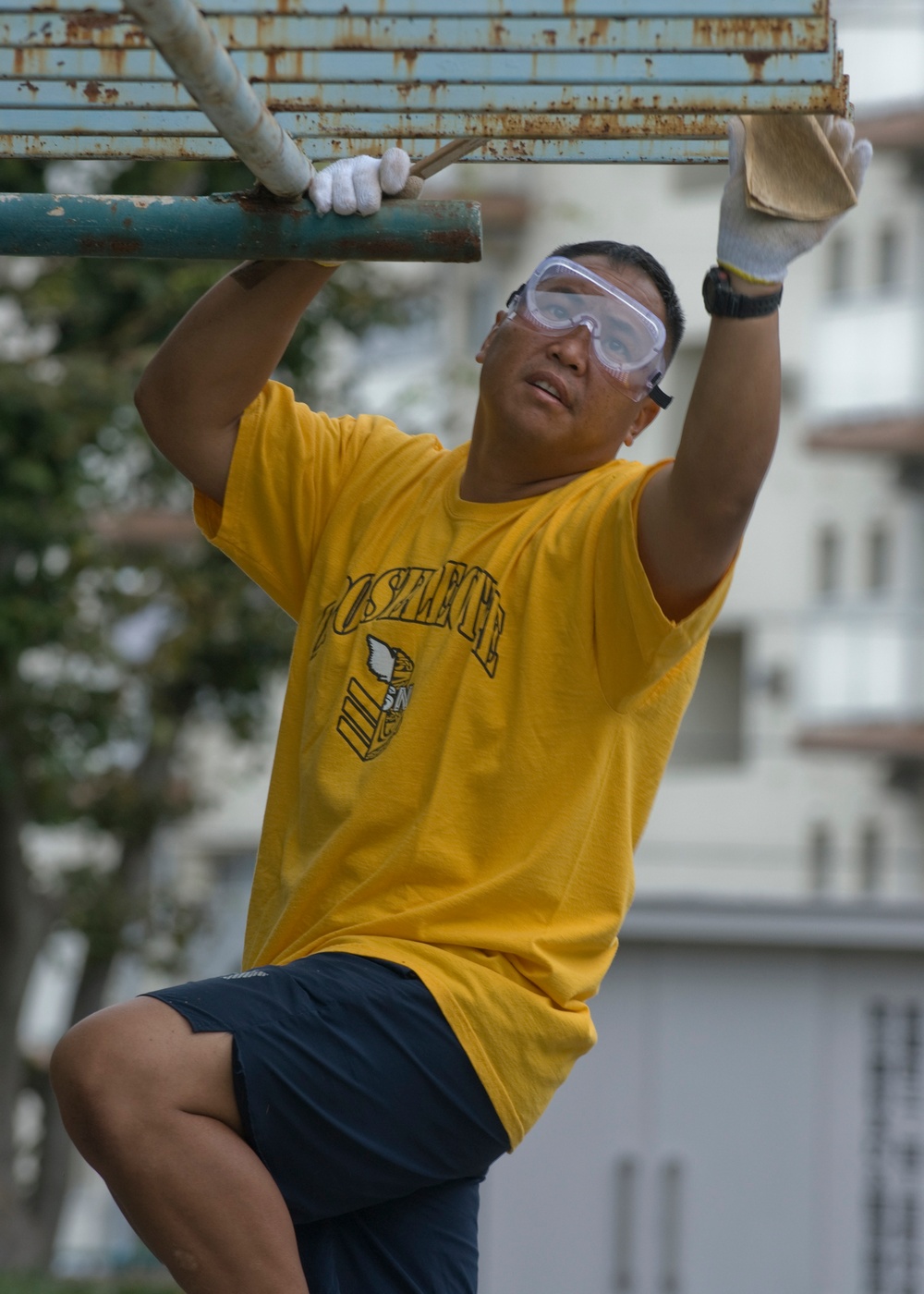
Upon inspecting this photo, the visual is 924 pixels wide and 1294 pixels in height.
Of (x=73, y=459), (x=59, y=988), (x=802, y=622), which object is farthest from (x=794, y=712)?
(x=73, y=459)

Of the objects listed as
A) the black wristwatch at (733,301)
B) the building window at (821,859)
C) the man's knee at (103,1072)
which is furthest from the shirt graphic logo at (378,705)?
the building window at (821,859)

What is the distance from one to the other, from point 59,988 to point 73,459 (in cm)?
1620

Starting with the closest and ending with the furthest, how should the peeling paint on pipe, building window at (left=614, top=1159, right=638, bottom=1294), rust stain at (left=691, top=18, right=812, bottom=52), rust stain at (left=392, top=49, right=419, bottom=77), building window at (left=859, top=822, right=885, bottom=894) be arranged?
1. the peeling paint on pipe
2. rust stain at (left=691, top=18, right=812, bottom=52)
3. rust stain at (left=392, top=49, right=419, bottom=77)
4. building window at (left=614, top=1159, right=638, bottom=1294)
5. building window at (left=859, top=822, right=885, bottom=894)

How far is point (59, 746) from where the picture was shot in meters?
8.63

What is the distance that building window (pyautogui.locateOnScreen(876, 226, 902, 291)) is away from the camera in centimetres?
1859

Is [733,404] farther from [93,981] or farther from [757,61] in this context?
[93,981]

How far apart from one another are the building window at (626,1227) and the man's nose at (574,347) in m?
7.94

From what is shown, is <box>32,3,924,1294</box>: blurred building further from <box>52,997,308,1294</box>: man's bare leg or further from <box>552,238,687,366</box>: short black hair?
<box>52,997,308,1294</box>: man's bare leg

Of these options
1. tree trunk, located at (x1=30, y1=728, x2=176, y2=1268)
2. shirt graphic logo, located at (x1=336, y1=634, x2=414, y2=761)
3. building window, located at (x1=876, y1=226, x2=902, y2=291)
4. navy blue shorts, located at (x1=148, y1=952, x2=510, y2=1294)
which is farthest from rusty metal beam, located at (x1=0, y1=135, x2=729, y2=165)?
building window, located at (x1=876, y1=226, x2=902, y2=291)

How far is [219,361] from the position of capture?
103 inches

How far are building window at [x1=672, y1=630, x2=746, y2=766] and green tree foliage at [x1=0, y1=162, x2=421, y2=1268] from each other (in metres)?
8.91

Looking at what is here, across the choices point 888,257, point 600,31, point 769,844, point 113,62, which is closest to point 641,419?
point 600,31

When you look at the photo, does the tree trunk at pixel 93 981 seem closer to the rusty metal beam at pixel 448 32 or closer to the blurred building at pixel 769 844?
the blurred building at pixel 769 844

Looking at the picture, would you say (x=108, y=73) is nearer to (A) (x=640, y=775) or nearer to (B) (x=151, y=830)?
(A) (x=640, y=775)
